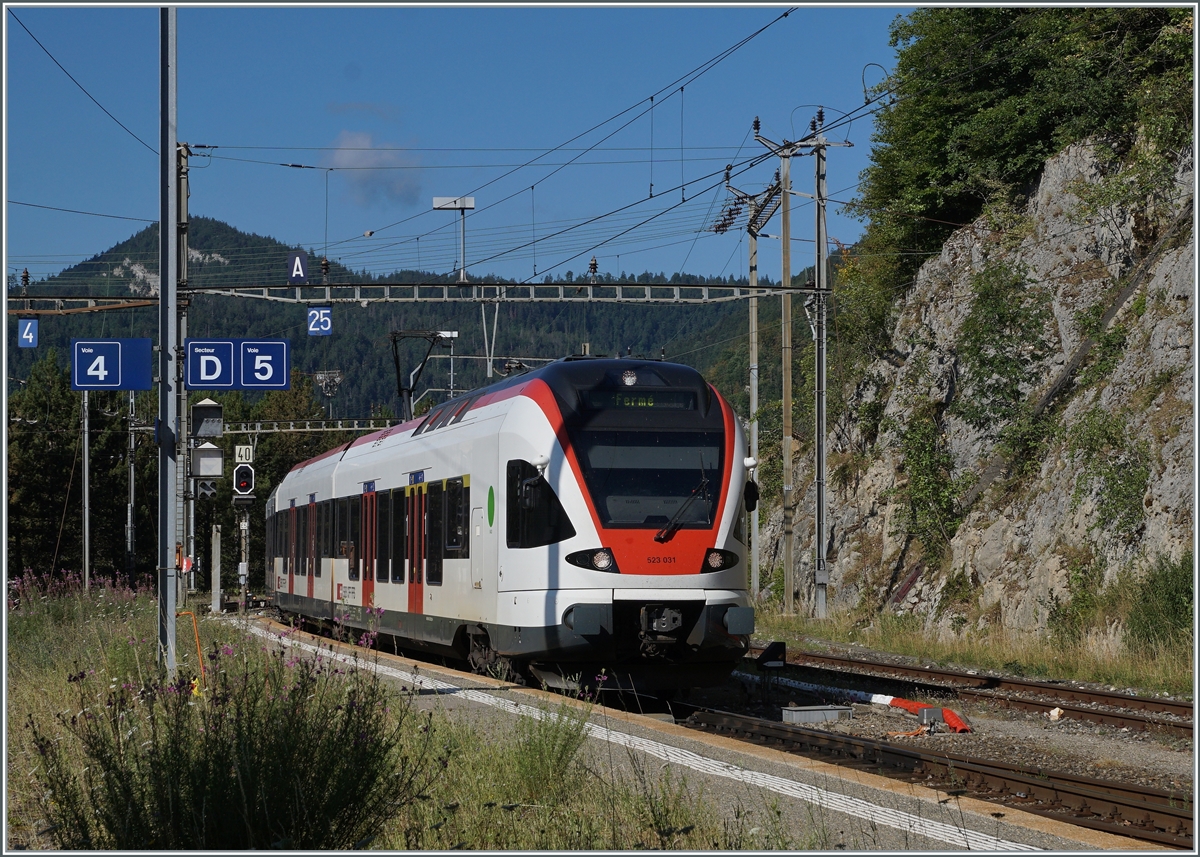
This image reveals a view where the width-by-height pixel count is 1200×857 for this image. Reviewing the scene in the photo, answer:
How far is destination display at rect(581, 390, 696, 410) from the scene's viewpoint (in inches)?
567

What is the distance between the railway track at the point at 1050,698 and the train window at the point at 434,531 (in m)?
5.61

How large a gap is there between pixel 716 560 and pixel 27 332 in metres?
18.4

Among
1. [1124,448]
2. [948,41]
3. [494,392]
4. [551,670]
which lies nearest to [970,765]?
[551,670]

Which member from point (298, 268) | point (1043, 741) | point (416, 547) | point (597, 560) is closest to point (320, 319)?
point (298, 268)

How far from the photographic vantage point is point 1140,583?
19.6 metres

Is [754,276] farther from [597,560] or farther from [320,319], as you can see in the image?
[597,560]

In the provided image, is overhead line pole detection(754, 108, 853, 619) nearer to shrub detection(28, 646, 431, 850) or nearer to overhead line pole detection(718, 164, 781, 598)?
overhead line pole detection(718, 164, 781, 598)

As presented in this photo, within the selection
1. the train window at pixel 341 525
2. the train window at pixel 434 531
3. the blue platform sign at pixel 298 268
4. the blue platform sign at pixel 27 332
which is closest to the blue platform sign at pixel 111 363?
the train window at pixel 434 531

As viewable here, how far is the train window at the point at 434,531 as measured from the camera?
1720cm

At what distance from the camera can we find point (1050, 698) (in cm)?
1534

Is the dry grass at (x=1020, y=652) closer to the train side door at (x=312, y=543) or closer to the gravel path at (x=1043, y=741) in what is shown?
the gravel path at (x=1043, y=741)

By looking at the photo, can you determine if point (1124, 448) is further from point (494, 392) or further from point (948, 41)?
point (948, 41)

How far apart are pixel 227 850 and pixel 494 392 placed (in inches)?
396

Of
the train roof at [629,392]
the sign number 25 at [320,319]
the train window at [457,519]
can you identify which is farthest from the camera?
the sign number 25 at [320,319]
